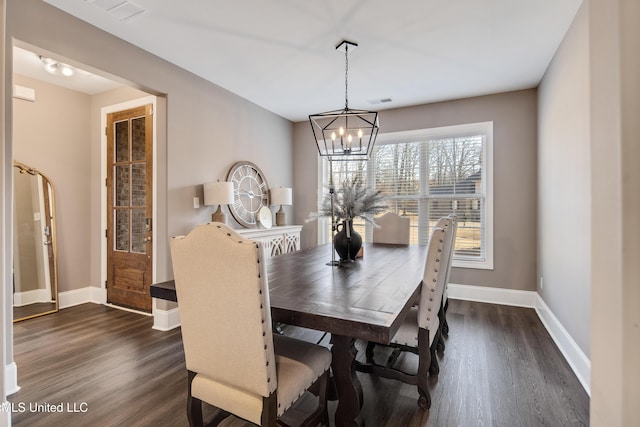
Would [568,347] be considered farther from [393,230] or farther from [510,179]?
[510,179]

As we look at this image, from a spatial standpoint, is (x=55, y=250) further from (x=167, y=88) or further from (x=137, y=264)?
(x=167, y=88)

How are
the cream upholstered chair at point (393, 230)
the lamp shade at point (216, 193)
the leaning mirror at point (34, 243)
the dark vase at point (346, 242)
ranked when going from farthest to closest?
the cream upholstered chair at point (393, 230), the leaning mirror at point (34, 243), the lamp shade at point (216, 193), the dark vase at point (346, 242)

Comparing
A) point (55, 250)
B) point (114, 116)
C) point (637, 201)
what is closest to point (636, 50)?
point (637, 201)

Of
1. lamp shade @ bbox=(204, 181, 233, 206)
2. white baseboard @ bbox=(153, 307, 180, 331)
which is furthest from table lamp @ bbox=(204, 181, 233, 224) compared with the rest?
white baseboard @ bbox=(153, 307, 180, 331)

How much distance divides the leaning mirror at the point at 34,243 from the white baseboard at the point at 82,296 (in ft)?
0.42

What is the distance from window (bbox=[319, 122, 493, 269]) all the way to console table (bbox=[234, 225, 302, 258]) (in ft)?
3.57

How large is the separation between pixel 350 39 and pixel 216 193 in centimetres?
206

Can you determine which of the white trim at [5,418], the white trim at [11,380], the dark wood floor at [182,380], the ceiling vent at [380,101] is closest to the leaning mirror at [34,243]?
the dark wood floor at [182,380]

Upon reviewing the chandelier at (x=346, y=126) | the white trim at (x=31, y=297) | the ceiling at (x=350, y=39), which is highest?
the ceiling at (x=350, y=39)

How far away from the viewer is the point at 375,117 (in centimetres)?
255

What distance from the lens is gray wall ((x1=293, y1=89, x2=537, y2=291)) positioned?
3.85 meters

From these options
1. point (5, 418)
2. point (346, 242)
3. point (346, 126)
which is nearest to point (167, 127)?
point (346, 126)

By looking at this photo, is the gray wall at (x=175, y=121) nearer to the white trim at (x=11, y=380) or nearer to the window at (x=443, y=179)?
the white trim at (x=11, y=380)

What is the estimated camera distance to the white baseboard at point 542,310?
2.21 meters
